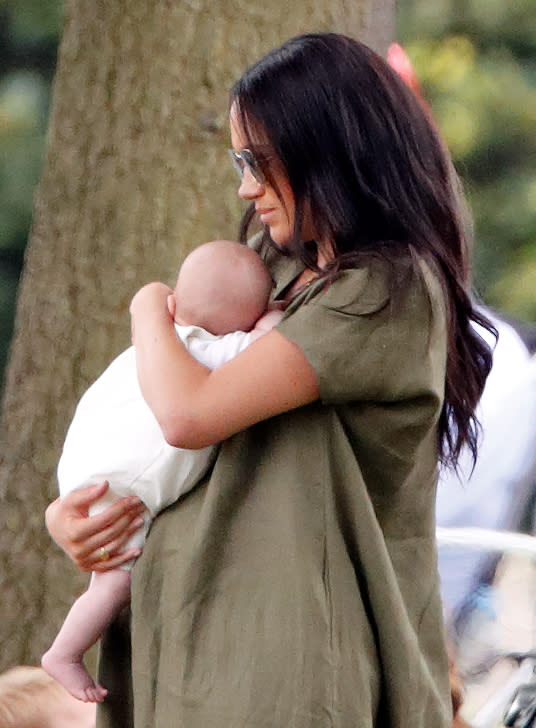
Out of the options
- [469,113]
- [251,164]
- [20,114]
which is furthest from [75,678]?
[469,113]

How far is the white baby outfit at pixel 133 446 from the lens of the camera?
1.90 metres

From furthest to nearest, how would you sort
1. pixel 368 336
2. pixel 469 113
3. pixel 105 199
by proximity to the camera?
pixel 469 113 < pixel 105 199 < pixel 368 336

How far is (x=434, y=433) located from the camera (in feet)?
6.36

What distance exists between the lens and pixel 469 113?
5941 millimetres

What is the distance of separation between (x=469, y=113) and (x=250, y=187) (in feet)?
13.8

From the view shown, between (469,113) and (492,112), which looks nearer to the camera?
(469,113)

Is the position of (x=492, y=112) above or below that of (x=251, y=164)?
below

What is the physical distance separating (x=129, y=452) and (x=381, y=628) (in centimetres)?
44

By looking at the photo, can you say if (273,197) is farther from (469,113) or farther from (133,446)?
(469,113)

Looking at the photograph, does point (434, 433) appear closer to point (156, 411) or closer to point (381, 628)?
point (381, 628)

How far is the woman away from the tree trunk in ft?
4.87

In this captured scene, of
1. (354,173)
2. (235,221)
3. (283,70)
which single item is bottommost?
(235,221)

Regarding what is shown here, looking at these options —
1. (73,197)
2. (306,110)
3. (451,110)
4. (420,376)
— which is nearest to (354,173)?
(306,110)

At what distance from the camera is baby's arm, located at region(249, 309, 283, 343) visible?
1904mm
